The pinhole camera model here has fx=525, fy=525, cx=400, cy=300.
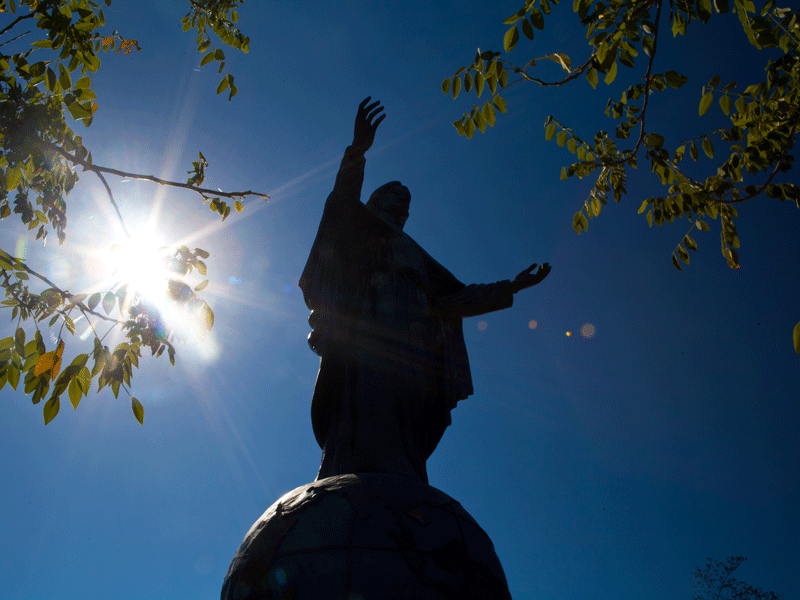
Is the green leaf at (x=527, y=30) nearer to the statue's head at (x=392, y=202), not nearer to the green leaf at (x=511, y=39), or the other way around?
the green leaf at (x=511, y=39)

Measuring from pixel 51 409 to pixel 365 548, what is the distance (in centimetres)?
157

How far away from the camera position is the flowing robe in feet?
11.8

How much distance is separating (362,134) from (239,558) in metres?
3.09

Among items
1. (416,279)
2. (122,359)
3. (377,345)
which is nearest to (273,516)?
(122,359)

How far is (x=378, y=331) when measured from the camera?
4.04 metres

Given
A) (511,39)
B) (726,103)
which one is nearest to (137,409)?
(511,39)

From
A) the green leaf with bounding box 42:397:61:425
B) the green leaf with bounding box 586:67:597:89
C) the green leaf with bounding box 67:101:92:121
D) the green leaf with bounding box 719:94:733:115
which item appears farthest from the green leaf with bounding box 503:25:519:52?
the green leaf with bounding box 42:397:61:425

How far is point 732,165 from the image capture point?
13.8 feet

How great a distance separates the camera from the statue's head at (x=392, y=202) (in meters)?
5.05

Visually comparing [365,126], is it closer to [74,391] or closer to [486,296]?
[486,296]

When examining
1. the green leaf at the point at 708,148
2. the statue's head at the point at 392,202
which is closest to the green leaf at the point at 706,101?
the green leaf at the point at 708,148

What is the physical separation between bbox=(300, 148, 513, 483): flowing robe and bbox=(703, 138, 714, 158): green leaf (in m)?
1.90

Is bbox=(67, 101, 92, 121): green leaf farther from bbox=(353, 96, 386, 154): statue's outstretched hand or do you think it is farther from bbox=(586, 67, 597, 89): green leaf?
bbox=(586, 67, 597, 89): green leaf

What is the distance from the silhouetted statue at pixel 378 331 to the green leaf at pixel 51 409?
5.18 ft
